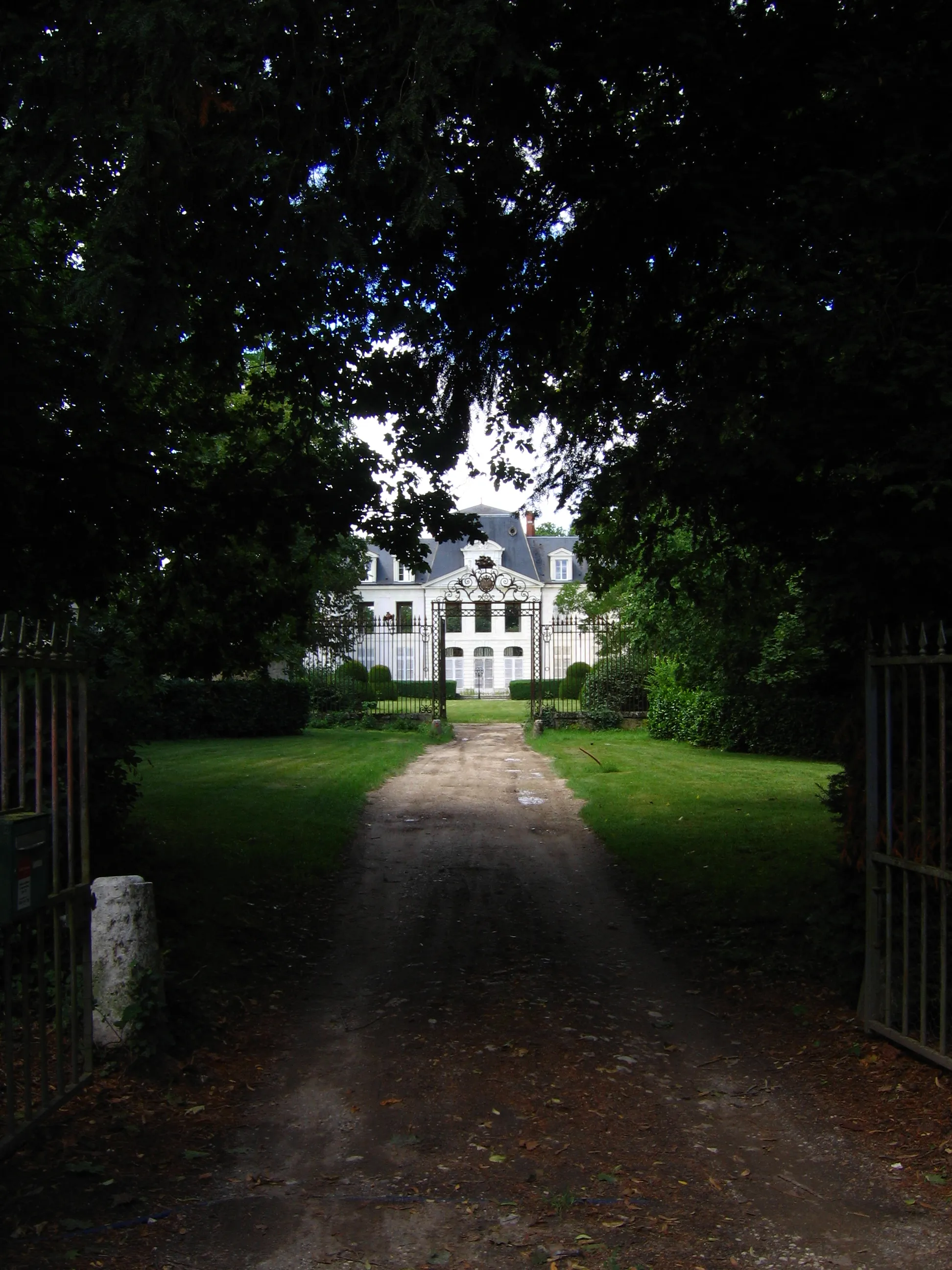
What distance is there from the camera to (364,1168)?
4250 mm

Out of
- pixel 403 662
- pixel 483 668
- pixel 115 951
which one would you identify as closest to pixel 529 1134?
pixel 115 951

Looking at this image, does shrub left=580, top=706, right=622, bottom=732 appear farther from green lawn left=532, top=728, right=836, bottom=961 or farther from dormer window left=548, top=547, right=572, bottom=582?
dormer window left=548, top=547, right=572, bottom=582

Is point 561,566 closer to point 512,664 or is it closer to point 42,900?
point 512,664

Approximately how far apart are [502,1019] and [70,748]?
9.75 feet

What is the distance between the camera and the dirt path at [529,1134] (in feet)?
12.0

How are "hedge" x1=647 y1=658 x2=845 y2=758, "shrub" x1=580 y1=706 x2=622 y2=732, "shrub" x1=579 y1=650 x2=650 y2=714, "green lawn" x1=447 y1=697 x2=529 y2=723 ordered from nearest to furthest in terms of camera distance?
"hedge" x1=647 y1=658 x2=845 y2=758
"shrub" x1=580 y1=706 x2=622 y2=732
"shrub" x1=579 y1=650 x2=650 y2=714
"green lawn" x1=447 y1=697 x2=529 y2=723

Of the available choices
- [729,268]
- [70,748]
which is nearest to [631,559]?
[729,268]

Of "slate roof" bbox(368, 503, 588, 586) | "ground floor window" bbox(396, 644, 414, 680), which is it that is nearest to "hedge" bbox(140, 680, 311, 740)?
"ground floor window" bbox(396, 644, 414, 680)

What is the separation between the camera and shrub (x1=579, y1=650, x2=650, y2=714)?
87.7 ft

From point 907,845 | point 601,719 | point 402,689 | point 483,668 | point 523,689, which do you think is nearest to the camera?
point 907,845

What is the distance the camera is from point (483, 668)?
51219mm

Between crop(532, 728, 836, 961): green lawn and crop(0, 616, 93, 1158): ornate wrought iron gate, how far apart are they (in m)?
4.14

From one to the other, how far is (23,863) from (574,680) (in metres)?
30.7

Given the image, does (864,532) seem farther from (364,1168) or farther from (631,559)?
(631,559)
